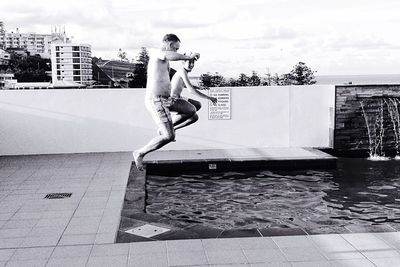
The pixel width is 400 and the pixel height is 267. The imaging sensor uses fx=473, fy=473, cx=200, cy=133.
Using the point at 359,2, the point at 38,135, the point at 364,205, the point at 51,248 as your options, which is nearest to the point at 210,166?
the point at 364,205

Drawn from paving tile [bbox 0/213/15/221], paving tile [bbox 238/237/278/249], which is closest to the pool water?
paving tile [bbox 238/237/278/249]

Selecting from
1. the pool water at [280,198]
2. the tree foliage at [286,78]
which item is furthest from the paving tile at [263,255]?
the tree foliage at [286,78]

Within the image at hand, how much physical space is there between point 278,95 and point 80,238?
721 cm

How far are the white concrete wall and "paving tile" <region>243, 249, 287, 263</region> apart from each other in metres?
6.68

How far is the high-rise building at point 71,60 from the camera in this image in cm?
17075

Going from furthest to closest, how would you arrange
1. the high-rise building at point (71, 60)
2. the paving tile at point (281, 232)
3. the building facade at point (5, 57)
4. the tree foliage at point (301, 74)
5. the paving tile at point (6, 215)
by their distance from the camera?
the high-rise building at point (71, 60) → the building facade at point (5, 57) → the tree foliage at point (301, 74) → the paving tile at point (6, 215) → the paving tile at point (281, 232)

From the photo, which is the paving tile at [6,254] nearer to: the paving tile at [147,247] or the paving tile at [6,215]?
the paving tile at [147,247]

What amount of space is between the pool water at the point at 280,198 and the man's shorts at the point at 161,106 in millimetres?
1257

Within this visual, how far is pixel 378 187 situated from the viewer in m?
7.55

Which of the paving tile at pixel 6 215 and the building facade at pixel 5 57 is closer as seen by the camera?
the paving tile at pixel 6 215

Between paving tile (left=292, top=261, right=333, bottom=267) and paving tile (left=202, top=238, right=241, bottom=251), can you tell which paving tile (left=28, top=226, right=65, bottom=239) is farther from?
paving tile (left=292, top=261, right=333, bottom=267)

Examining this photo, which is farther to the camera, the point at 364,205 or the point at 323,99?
the point at 323,99

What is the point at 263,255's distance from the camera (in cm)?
401

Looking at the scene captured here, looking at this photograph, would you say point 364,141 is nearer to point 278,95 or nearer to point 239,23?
point 278,95
